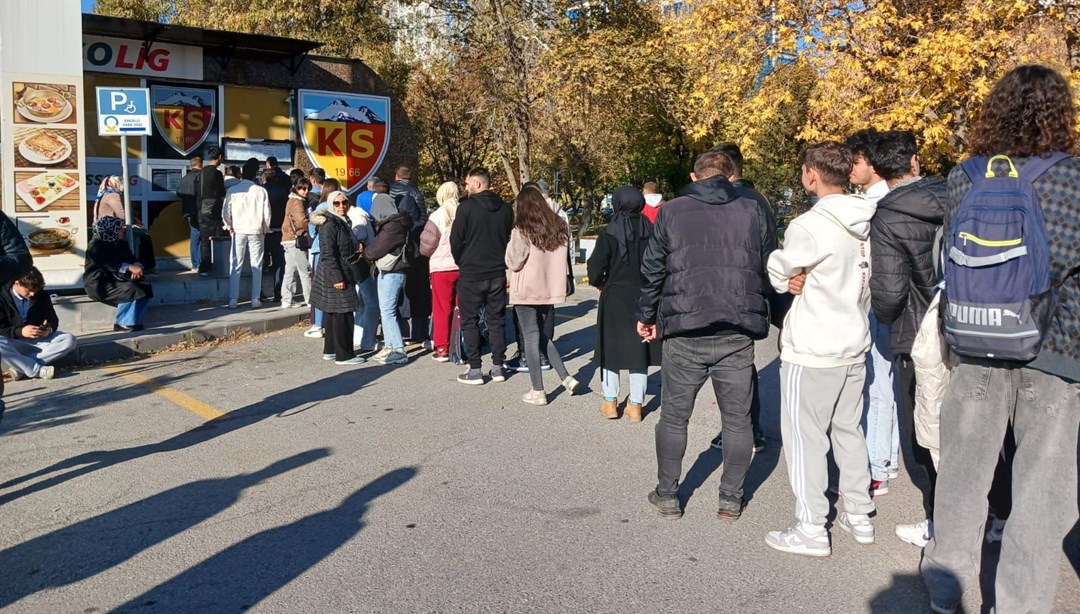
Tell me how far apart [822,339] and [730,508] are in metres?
1.09

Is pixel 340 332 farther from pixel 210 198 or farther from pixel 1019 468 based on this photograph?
pixel 1019 468

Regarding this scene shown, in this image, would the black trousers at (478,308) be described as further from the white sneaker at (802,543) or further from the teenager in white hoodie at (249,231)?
the teenager in white hoodie at (249,231)

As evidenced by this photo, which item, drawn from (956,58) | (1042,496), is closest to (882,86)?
(956,58)

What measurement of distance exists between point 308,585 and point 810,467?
2318mm

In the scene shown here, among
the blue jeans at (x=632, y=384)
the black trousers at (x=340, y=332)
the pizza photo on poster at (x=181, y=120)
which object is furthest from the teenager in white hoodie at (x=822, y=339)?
the pizza photo on poster at (x=181, y=120)

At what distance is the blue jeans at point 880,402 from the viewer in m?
5.00

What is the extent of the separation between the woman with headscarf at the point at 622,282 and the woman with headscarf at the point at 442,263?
196 cm

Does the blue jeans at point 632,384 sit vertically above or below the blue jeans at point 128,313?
below

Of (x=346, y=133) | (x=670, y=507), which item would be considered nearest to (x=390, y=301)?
(x=670, y=507)

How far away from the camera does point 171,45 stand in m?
14.2

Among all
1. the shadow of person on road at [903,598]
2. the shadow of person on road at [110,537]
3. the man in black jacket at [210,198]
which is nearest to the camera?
the shadow of person on road at [903,598]

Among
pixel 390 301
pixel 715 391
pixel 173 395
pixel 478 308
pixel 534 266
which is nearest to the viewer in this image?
pixel 715 391

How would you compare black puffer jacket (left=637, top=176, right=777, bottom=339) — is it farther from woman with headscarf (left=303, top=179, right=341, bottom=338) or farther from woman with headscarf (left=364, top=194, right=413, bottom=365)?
woman with headscarf (left=303, top=179, right=341, bottom=338)

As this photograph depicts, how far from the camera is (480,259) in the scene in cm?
775
